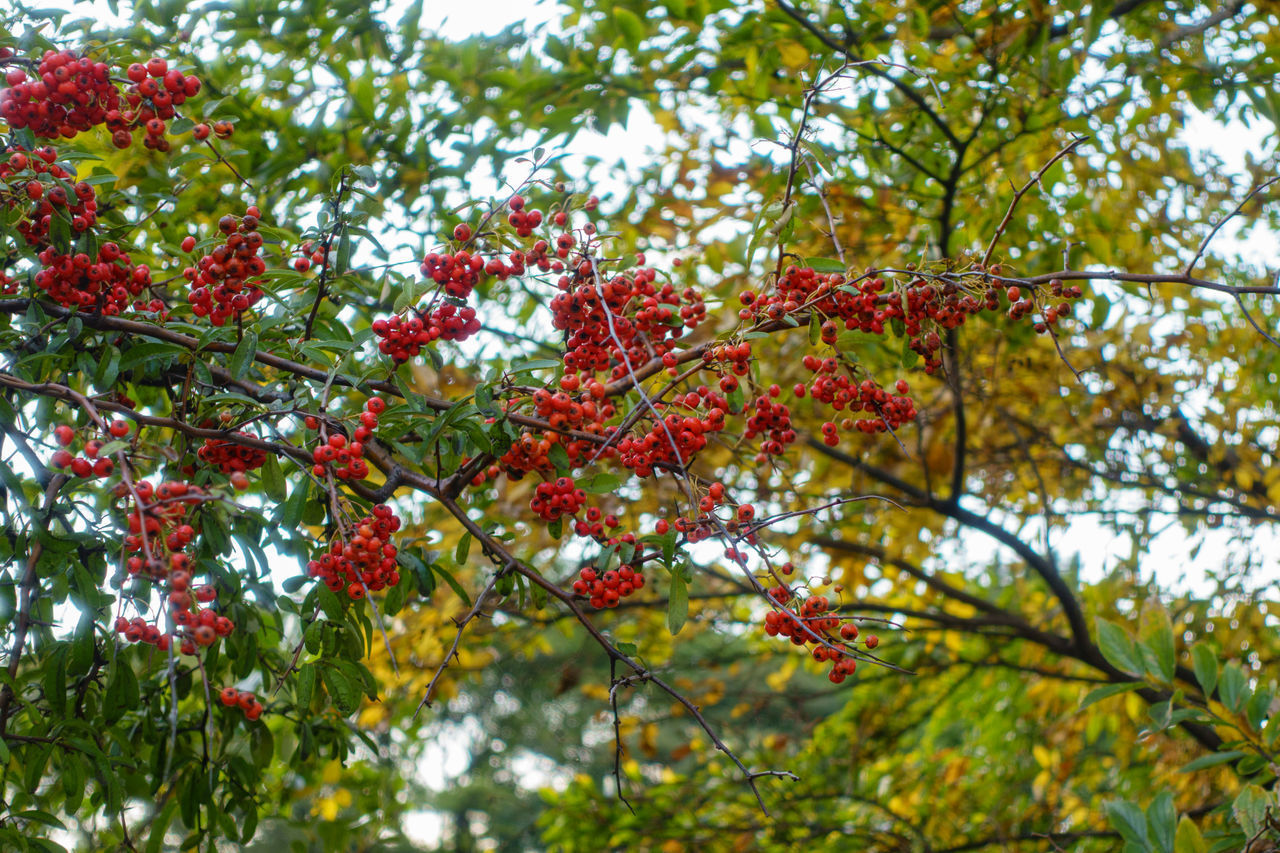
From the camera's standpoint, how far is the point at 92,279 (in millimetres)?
1559

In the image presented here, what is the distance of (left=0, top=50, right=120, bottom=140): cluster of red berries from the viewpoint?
4.62 feet

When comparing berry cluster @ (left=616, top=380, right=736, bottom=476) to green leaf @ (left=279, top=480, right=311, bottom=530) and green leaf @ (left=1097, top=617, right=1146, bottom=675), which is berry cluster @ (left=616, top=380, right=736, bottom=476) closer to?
green leaf @ (left=279, top=480, right=311, bottom=530)

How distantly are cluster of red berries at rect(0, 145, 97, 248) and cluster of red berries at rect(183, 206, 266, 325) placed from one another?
0.18 meters

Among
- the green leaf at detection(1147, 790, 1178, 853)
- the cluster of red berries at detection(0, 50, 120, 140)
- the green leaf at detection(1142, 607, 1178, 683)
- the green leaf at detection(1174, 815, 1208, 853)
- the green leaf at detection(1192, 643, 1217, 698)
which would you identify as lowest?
the green leaf at detection(1174, 815, 1208, 853)

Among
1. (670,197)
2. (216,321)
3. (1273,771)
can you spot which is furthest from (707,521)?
(670,197)

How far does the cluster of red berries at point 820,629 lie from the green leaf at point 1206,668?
1.23 m

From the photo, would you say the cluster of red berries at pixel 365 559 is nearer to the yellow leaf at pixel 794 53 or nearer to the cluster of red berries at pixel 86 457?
the cluster of red berries at pixel 86 457

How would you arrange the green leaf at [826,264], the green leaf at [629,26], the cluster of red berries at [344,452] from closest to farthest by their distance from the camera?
the cluster of red berries at [344,452] < the green leaf at [826,264] < the green leaf at [629,26]

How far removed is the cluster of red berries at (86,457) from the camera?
1217 millimetres

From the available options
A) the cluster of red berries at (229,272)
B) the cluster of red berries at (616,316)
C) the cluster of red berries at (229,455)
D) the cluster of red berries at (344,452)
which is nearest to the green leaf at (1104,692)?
the cluster of red berries at (616,316)

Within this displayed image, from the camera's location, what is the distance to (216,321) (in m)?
1.58

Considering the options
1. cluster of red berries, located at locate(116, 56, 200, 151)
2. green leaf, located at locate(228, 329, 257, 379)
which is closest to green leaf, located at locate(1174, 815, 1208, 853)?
green leaf, located at locate(228, 329, 257, 379)

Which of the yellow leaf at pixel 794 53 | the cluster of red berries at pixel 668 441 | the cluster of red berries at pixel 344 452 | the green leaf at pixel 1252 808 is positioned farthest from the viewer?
the yellow leaf at pixel 794 53

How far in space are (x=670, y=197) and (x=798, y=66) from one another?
812mm
